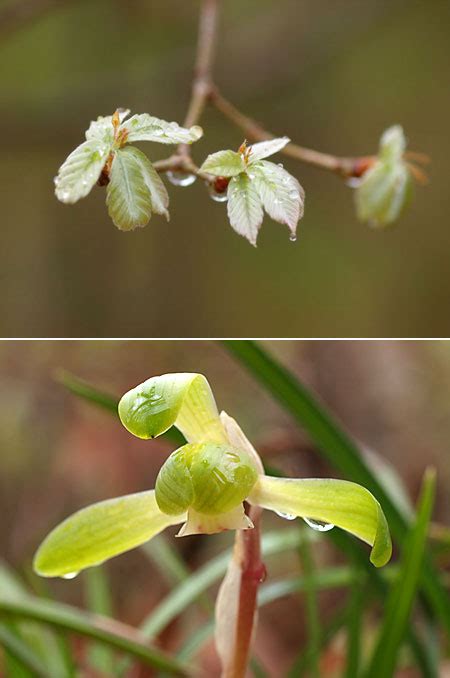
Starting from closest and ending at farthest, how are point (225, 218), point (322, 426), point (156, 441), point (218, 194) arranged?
1. point (218, 194)
2. point (322, 426)
3. point (156, 441)
4. point (225, 218)

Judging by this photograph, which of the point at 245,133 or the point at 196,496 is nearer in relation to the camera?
the point at 196,496

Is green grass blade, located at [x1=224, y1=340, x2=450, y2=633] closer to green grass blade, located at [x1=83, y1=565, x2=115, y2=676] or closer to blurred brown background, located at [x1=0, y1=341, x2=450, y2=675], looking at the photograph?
green grass blade, located at [x1=83, y1=565, x2=115, y2=676]

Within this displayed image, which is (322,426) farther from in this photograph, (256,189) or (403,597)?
(256,189)

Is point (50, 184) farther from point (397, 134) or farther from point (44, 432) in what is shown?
point (397, 134)

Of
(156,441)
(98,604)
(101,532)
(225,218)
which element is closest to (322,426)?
(101,532)

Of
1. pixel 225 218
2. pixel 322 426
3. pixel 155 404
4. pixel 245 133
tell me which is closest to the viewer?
pixel 155 404

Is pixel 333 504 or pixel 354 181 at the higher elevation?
pixel 354 181

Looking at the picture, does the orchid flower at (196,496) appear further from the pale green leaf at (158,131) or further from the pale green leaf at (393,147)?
the pale green leaf at (393,147)
